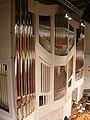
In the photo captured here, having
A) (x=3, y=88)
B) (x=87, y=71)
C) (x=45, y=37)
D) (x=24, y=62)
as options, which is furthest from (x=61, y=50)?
(x=87, y=71)

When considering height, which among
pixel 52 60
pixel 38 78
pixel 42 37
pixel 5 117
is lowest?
pixel 5 117

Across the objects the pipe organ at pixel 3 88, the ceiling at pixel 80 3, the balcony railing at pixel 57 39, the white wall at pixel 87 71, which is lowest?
the white wall at pixel 87 71

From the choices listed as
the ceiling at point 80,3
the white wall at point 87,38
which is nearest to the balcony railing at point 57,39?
the ceiling at point 80,3

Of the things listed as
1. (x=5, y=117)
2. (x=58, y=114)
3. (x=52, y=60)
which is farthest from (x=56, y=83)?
(x=5, y=117)

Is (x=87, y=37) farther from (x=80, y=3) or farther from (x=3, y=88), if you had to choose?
(x=3, y=88)

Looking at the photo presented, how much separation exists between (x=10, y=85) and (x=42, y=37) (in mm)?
1247

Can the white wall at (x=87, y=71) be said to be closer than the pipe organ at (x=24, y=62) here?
No

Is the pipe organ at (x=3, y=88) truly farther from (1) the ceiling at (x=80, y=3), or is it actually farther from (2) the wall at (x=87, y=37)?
(2) the wall at (x=87, y=37)

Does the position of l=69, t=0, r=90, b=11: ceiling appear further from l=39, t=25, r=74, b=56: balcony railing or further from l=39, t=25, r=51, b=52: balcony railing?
l=39, t=25, r=51, b=52: balcony railing

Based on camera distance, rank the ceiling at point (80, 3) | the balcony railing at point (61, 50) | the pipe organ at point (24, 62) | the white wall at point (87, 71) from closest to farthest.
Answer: the pipe organ at point (24, 62) < the balcony railing at point (61, 50) < the ceiling at point (80, 3) < the white wall at point (87, 71)

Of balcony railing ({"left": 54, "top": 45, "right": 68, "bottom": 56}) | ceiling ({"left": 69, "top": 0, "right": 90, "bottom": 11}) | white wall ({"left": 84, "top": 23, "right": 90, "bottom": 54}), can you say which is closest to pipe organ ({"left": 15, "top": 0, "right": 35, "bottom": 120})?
balcony railing ({"left": 54, "top": 45, "right": 68, "bottom": 56})

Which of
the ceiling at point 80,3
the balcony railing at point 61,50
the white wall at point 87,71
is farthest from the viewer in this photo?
the white wall at point 87,71

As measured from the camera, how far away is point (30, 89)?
2.46m

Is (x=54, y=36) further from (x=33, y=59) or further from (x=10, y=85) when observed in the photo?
(x=10, y=85)
